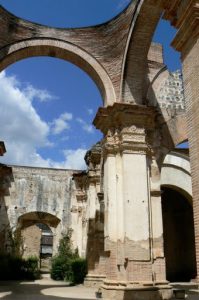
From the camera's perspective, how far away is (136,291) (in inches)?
326

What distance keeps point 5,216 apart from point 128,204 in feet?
37.7

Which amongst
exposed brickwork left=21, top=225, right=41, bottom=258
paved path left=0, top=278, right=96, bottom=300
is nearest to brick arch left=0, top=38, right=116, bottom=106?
paved path left=0, top=278, right=96, bottom=300

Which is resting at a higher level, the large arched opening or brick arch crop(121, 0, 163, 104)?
brick arch crop(121, 0, 163, 104)

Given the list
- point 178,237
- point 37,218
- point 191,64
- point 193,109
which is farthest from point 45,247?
point 191,64

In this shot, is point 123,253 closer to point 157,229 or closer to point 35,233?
point 157,229

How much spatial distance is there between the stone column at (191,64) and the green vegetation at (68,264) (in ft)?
36.9

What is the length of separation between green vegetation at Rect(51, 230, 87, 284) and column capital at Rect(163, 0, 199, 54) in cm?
1169

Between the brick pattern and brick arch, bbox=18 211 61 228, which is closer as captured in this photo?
the brick pattern

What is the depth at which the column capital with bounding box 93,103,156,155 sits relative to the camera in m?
9.52

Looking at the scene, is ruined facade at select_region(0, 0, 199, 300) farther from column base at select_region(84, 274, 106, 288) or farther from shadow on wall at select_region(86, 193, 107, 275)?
column base at select_region(84, 274, 106, 288)

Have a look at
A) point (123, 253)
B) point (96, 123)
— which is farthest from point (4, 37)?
point (123, 253)

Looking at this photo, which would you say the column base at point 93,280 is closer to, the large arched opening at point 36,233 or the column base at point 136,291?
the column base at point 136,291

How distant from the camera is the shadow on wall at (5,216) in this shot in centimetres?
1873

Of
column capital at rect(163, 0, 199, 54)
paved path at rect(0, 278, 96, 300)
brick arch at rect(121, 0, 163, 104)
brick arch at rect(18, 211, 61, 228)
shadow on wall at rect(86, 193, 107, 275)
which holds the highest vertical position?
brick arch at rect(121, 0, 163, 104)
